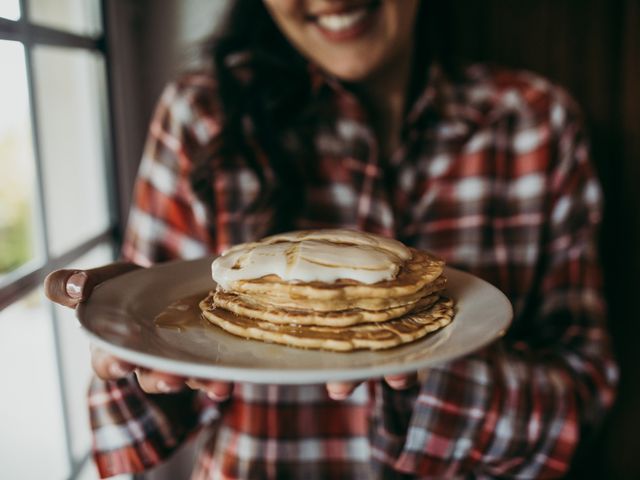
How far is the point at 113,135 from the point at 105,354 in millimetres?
798

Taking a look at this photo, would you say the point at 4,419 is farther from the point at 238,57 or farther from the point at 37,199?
the point at 238,57

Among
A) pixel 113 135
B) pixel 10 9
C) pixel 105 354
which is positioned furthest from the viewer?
pixel 113 135

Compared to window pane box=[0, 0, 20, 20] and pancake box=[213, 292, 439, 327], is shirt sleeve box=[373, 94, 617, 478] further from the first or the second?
window pane box=[0, 0, 20, 20]

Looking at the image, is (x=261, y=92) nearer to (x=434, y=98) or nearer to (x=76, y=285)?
(x=434, y=98)

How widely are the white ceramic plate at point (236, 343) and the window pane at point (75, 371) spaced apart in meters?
0.47

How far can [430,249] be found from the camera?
104cm

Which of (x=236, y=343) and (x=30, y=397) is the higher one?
(x=236, y=343)

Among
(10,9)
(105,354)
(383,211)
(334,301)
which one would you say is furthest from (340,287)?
(10,9)

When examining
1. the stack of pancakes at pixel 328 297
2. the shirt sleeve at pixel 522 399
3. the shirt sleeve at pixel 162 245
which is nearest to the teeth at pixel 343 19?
the shirt sleeve at pixel 162 245

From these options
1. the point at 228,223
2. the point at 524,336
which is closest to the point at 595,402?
the point at 524,336

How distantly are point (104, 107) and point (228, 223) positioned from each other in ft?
1.54

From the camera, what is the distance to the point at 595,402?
0.96 m

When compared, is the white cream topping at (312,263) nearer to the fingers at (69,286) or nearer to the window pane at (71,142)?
the fingers at (69,286)

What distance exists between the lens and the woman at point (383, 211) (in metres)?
0.89
